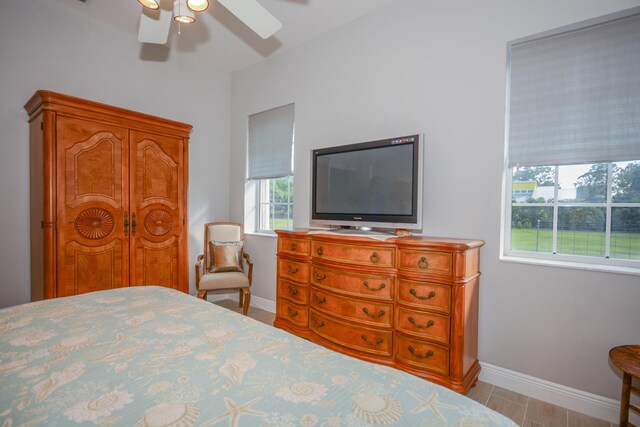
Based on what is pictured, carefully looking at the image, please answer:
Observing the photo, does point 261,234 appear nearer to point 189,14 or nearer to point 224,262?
point 224,262

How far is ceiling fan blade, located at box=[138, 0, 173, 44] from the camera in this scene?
180 cm

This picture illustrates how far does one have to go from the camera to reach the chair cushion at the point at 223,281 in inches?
124

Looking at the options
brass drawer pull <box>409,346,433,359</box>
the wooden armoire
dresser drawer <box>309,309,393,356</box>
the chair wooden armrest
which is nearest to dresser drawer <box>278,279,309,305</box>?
dresser drawer <box>309,309,393,356</box>

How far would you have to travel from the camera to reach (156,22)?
1869 mm

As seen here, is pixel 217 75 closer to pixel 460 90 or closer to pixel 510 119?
pixel 460 90

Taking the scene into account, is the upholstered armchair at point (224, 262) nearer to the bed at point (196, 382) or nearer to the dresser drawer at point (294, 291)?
the dresser drawer at point (294, 291)

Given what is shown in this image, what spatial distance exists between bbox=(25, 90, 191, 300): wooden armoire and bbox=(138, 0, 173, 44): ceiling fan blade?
0.95 meters

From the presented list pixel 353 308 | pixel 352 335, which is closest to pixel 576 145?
pixel 353 308

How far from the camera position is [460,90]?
2295mm

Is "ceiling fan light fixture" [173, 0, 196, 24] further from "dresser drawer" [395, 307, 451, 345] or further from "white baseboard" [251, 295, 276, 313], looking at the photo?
"white baseboard" [251, 295, 276, 313]

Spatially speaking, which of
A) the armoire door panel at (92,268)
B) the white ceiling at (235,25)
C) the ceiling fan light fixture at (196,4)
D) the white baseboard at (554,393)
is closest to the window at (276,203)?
the white ceiling at (235,25)

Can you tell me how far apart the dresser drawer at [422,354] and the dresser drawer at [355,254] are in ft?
1.77

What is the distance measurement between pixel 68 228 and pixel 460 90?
10.8 feet

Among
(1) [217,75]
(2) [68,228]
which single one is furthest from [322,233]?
(1) [217,75]
